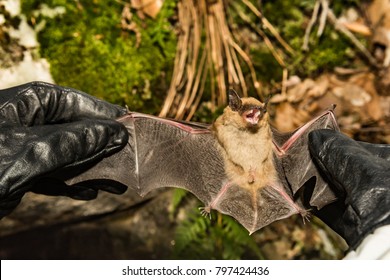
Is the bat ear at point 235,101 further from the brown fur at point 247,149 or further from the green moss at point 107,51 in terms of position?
the green moss at point 107,51

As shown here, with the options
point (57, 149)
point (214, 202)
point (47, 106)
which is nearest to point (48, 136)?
point (57, 149)

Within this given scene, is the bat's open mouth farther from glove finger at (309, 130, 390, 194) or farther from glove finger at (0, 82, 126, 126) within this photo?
glove finger at (0, 82, 126, 126)

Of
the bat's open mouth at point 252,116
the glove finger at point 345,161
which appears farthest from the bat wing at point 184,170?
the glove finger at point 345,161

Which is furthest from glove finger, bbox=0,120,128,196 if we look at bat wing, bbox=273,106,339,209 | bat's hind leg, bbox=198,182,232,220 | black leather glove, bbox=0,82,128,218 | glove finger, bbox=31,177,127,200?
bat wing, bbox=273,106,339,209

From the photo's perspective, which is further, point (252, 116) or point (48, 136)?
point (252, 116)

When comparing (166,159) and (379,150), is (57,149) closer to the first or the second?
(166,159)

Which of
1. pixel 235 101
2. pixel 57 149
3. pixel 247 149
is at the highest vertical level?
pixel 235 101

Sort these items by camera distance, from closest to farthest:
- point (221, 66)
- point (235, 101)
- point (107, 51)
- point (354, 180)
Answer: point (354, 180)
point (235, 101)
point (107, 51)
point (221, 66)
